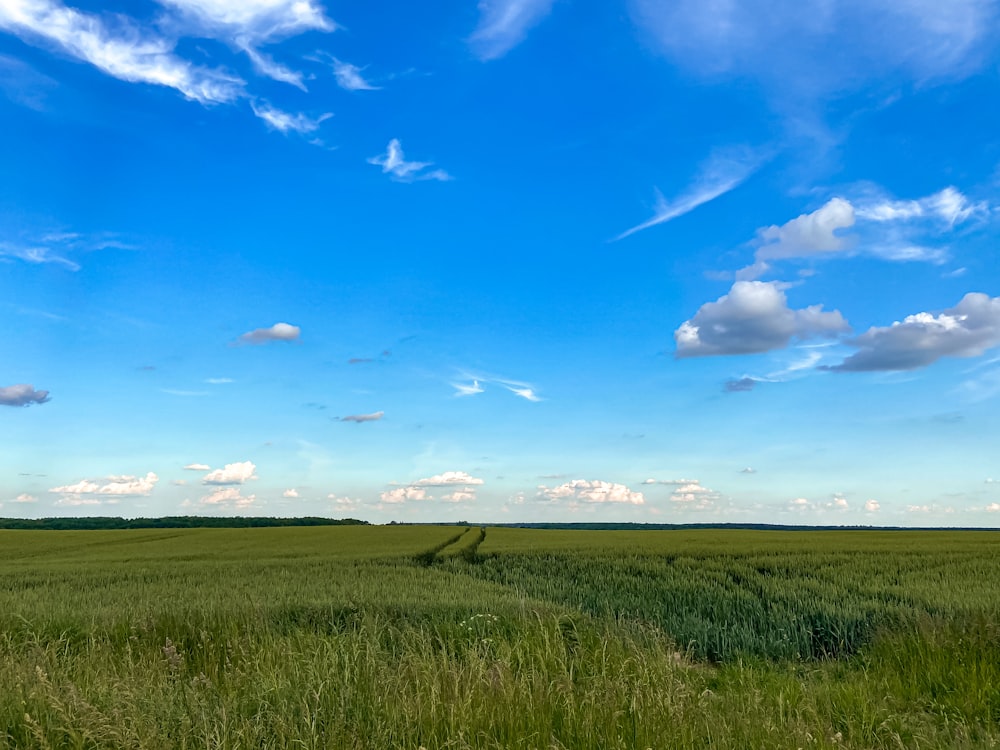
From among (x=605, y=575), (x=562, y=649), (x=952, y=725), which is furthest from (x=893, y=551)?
(x=562, y=649)

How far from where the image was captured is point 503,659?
6082 mm

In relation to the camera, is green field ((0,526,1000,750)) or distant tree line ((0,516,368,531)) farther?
distant tree line ((0,516,368,531))

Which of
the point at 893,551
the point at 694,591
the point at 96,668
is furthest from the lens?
the point at 893,551

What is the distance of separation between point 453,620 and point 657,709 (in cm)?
548

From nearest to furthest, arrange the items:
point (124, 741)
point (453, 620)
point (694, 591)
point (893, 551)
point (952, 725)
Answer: point (124, 741) < point (952, 725) < point (453, 620) < point (694, 591) < point (893, 551)

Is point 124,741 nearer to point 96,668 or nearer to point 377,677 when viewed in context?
point 377,677

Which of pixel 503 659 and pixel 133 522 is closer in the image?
pixel 503 659

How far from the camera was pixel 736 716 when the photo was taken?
194 inches

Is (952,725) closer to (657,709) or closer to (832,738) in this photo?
(832,738)

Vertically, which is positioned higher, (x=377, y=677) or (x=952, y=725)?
(x=377, y=677)

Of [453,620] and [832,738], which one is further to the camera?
[453,620]

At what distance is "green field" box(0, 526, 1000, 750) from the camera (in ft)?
14.9

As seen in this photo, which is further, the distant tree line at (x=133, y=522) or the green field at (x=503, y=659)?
the distant tree line at (x=133, y=522)

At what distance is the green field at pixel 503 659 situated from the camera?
4.53m
